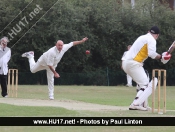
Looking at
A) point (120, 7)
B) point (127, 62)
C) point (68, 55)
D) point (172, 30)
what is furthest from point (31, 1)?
point (127, 62)

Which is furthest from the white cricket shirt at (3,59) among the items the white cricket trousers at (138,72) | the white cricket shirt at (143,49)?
the white cricket trousers at (138,72)

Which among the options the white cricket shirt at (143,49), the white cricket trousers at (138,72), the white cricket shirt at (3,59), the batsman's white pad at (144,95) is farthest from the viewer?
the white cricket shirt at (3,59)

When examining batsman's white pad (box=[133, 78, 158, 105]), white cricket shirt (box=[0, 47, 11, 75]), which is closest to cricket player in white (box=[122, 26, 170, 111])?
batsman's white pad (box=[133, 78, 158, 105])

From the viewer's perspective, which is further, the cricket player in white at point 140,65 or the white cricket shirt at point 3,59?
the white cricket shirt at point 3,59

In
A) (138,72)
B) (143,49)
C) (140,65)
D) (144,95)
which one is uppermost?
(143,49)

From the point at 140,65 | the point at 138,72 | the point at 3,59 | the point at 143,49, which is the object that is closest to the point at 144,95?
the point at 138,72

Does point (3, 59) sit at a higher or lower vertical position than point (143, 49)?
lower

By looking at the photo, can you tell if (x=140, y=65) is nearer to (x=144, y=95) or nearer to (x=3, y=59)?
(x=144, y=95)

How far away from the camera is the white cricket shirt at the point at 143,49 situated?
15680mm

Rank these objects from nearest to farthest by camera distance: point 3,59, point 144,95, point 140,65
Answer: point 144,95, point 140,65, point 3,59

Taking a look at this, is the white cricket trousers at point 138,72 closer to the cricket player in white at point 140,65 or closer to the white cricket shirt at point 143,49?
the cricket player in white at point 140,65

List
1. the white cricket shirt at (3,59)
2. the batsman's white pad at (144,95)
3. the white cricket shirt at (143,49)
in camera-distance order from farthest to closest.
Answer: the white cricket shirt at (3,59)
the batsman's white pad at (144,95)
the white cricket shirt at (143,49)

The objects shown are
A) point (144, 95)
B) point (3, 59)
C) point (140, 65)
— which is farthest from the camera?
point (3, 59)

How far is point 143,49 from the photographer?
52.5ft
